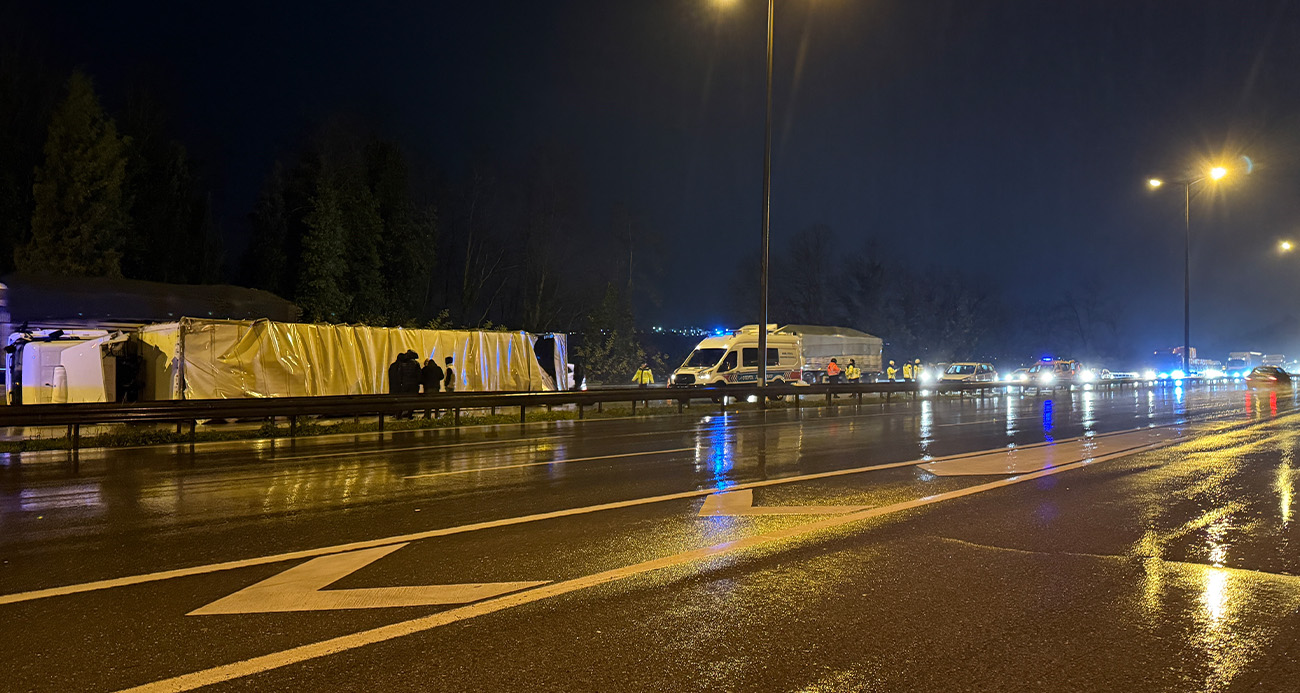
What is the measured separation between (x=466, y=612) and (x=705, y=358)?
1103 inches

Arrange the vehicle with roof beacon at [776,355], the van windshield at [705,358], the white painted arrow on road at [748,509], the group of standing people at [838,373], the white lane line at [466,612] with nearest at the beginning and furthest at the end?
the white lane line at [466,612] < the white painted arrow on road at [748,509] < the vehicle with roof beacon at [776,355] < the van windshield at [705,358] < the group of standing people at [838,373]

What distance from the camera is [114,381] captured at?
1872cm

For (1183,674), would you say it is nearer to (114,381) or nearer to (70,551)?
(70,551)

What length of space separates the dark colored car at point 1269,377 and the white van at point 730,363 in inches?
1039

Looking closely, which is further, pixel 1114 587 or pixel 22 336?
pixel 22 336

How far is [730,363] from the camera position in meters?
31.5

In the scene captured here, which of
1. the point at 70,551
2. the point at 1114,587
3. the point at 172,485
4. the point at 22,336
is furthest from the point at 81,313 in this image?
the point at 1114,587

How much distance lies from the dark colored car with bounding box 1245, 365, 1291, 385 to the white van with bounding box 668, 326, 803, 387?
26401mm

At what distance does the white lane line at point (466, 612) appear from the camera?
154 inches

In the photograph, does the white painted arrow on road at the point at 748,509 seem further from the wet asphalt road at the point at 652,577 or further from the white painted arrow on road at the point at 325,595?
the white painted arrow on road at the point at 325,595

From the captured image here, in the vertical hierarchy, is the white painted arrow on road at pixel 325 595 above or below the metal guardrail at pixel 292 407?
below

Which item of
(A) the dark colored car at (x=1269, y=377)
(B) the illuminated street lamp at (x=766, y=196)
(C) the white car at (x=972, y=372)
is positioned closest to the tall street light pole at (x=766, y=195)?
(B) the illuminated street lamp at (x=766, y=196)

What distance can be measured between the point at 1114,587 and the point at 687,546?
301cm

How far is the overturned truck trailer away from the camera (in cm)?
1900
